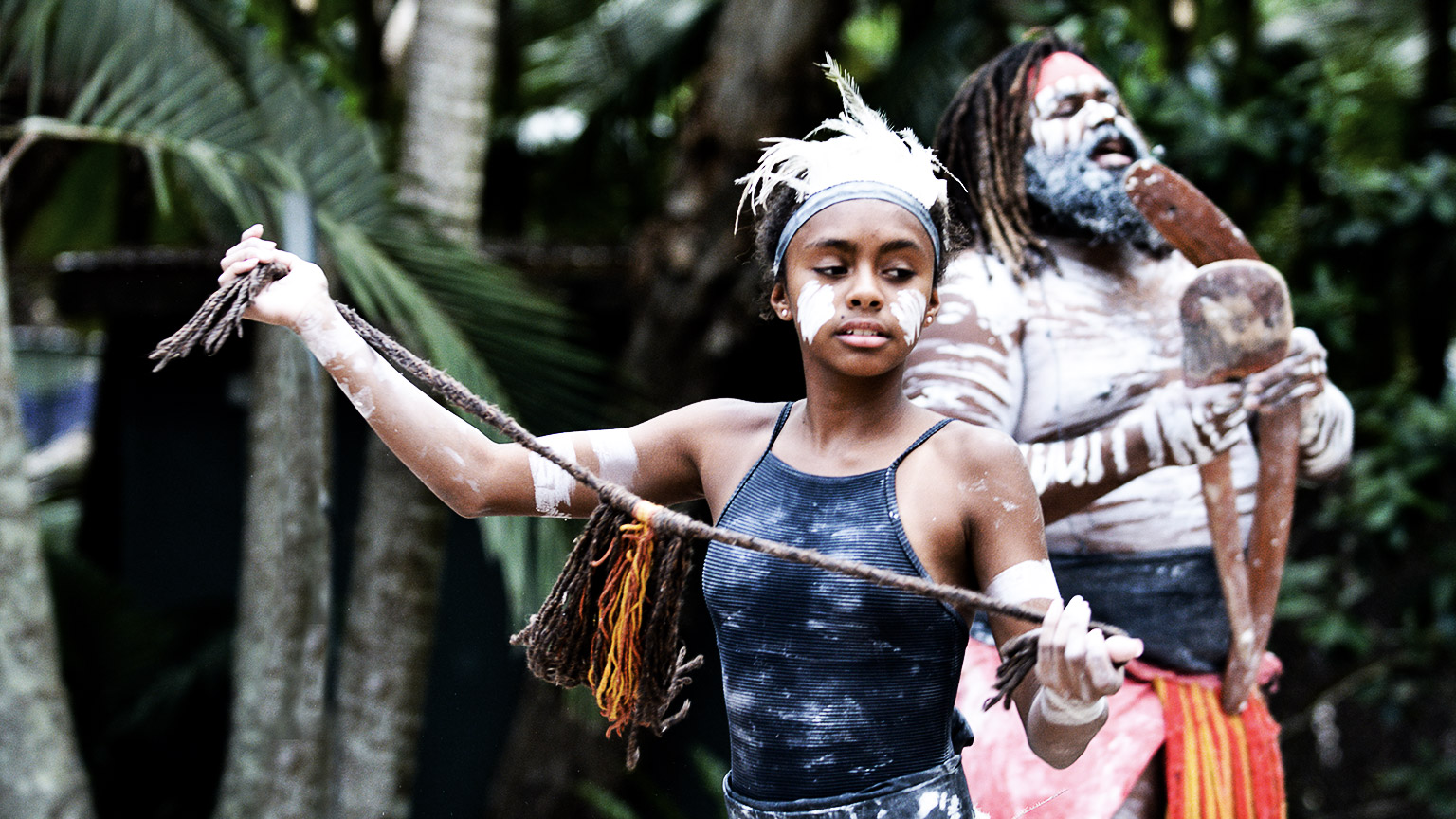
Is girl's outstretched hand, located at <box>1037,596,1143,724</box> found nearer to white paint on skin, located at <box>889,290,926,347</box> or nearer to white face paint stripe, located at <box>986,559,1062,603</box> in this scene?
white face paint stripe, located at <box>986,559,1062,603</box>

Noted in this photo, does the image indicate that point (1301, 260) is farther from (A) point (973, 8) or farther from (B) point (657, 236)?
(B) point (657, 236)

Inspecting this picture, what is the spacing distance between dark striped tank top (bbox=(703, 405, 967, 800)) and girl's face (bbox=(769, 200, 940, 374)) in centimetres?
15

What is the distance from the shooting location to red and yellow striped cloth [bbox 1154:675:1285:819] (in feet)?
6.92

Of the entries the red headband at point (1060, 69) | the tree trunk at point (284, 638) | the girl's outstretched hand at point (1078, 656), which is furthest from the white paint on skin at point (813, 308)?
the tree trunk at point (284, 638)

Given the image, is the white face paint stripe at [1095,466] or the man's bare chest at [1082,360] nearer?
the white face paint stripe at [1095,466]

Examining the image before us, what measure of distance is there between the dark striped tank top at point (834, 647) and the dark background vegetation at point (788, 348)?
2016 mm

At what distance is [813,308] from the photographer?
1.63 metres

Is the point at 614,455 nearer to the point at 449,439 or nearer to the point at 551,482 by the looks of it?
the point at 551,482

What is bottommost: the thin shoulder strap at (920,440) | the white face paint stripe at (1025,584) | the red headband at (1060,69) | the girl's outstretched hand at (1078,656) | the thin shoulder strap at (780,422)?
the girl's outstretched hand at (1078,656)

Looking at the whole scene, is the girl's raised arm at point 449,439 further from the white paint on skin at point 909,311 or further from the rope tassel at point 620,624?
the white paint on skin at point 909,311

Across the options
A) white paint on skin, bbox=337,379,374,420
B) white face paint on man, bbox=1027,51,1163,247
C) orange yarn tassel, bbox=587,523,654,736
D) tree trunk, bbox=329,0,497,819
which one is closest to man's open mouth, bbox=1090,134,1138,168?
white face paint on man, bbox=1027,51,1163,247

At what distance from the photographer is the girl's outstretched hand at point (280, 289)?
5.31ft

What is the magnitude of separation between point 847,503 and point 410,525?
2.84m

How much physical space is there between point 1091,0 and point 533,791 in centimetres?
352
